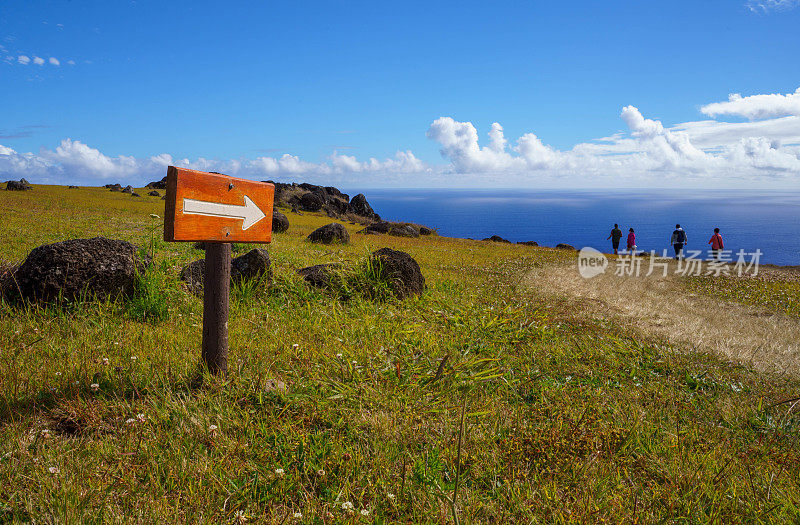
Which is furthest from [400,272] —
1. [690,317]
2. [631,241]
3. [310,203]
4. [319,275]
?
[310,203]

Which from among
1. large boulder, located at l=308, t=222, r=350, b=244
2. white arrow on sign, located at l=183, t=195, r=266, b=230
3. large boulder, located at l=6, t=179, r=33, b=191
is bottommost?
large boulder, located at l=308, t=222, r=350, b=244

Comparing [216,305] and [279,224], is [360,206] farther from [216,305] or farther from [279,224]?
[216,305]

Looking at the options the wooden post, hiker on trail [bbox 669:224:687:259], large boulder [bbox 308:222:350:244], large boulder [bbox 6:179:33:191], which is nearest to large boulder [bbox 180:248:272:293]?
the wooden post

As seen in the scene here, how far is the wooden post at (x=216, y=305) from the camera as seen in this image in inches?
187

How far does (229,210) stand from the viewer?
446cm

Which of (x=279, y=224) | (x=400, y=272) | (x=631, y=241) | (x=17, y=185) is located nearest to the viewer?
(x=400, y=272)

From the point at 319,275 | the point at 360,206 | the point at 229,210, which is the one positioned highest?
the point at 360,206

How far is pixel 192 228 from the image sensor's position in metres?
4.13

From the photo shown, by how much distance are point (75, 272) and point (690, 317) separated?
13.6 metres

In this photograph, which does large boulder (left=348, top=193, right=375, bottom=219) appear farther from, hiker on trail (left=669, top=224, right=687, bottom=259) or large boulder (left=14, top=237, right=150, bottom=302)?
large boulder (left=14, top=237, right=150, bottom=302)

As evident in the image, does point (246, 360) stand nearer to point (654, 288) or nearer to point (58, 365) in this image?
point (58, 365)

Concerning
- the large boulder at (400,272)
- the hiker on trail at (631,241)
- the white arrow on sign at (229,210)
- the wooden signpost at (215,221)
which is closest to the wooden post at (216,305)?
the wooden signpost at (215,221)

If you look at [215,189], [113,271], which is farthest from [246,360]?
[113,271]

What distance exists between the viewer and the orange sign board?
4000 millimetres
